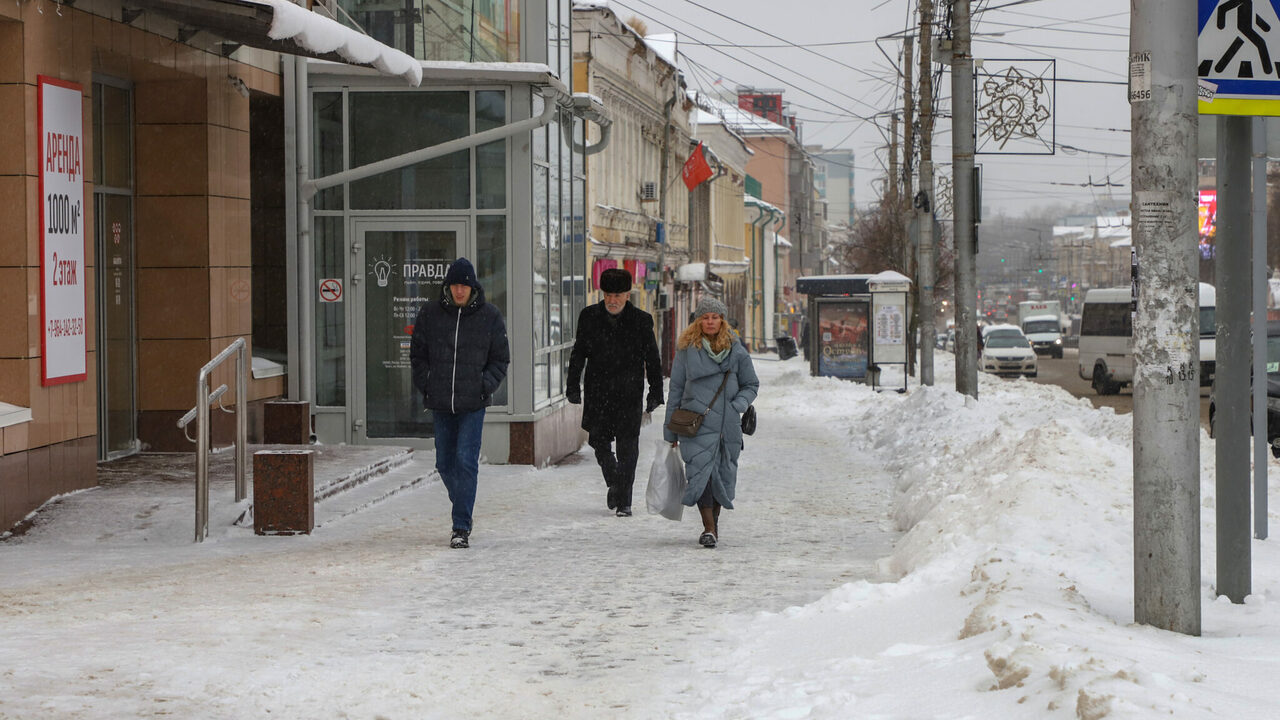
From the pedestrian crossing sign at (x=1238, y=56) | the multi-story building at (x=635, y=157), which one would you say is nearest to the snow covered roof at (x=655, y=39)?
the multi-story building at (x=635, y=157)

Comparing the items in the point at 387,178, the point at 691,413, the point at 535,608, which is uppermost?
the point at 387,178

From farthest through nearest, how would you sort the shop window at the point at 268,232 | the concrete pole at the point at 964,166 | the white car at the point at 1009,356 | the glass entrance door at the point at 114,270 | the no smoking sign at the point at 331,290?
the white car at the point at 1009,356
the concrete pole at the point at 964,166
the shop window at the point at 268,232
the no smoking sign at the point at 331,290
the glass entrance door at the point at 114,270

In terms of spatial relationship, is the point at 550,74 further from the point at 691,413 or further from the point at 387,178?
the point at 691,413

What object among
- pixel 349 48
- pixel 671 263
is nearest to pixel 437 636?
pixel 349 48

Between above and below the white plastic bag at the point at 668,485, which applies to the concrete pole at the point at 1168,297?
above

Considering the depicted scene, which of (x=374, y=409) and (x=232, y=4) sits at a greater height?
(x=232, y=4)

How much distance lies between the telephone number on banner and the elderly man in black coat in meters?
3.29

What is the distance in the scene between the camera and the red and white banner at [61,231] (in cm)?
961

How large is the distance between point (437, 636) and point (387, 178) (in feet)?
28.1

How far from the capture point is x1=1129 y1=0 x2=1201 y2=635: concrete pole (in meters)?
5.50

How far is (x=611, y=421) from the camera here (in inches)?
430

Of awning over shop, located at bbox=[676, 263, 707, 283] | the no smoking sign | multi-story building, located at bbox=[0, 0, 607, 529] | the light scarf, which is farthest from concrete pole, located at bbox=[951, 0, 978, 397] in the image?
awning over shop, located at bbox=[676, 263, 707, 283]

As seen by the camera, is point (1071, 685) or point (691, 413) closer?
point (1071, 685)

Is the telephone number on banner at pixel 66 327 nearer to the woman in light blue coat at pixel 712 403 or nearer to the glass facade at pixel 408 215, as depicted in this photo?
the woman in light blue coat at pixel 712 403
